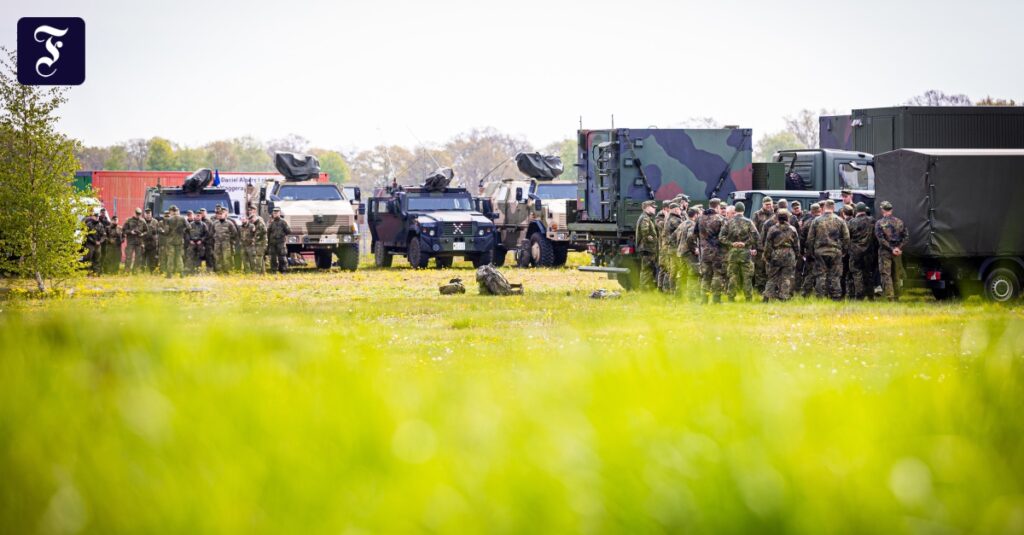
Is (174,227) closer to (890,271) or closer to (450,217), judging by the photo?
(450,217)

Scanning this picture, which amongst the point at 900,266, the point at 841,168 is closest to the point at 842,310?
the point at 900,266

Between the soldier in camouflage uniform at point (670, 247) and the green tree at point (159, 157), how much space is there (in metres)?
99.1

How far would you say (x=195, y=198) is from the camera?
32469 mm

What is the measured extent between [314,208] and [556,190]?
6.15m

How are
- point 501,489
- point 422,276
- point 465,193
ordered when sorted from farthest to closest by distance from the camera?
point 465,193 → point 422,276 → point 501,489

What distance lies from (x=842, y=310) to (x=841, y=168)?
23.1ft

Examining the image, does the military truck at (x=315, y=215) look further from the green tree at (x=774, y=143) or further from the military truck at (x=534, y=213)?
the green tree at (x=774, y=143)

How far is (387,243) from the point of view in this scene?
34.1 meters

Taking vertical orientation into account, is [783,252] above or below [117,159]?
below

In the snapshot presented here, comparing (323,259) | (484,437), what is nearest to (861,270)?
(323,259)

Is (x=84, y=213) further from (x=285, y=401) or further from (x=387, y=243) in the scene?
(x=285, y=401)

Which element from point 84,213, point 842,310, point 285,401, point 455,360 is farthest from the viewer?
point 84,213

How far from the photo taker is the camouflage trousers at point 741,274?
19.0 m

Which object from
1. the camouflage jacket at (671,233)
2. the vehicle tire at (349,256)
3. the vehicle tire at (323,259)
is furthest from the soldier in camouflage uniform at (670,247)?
the vehicle tire at (323,259)
